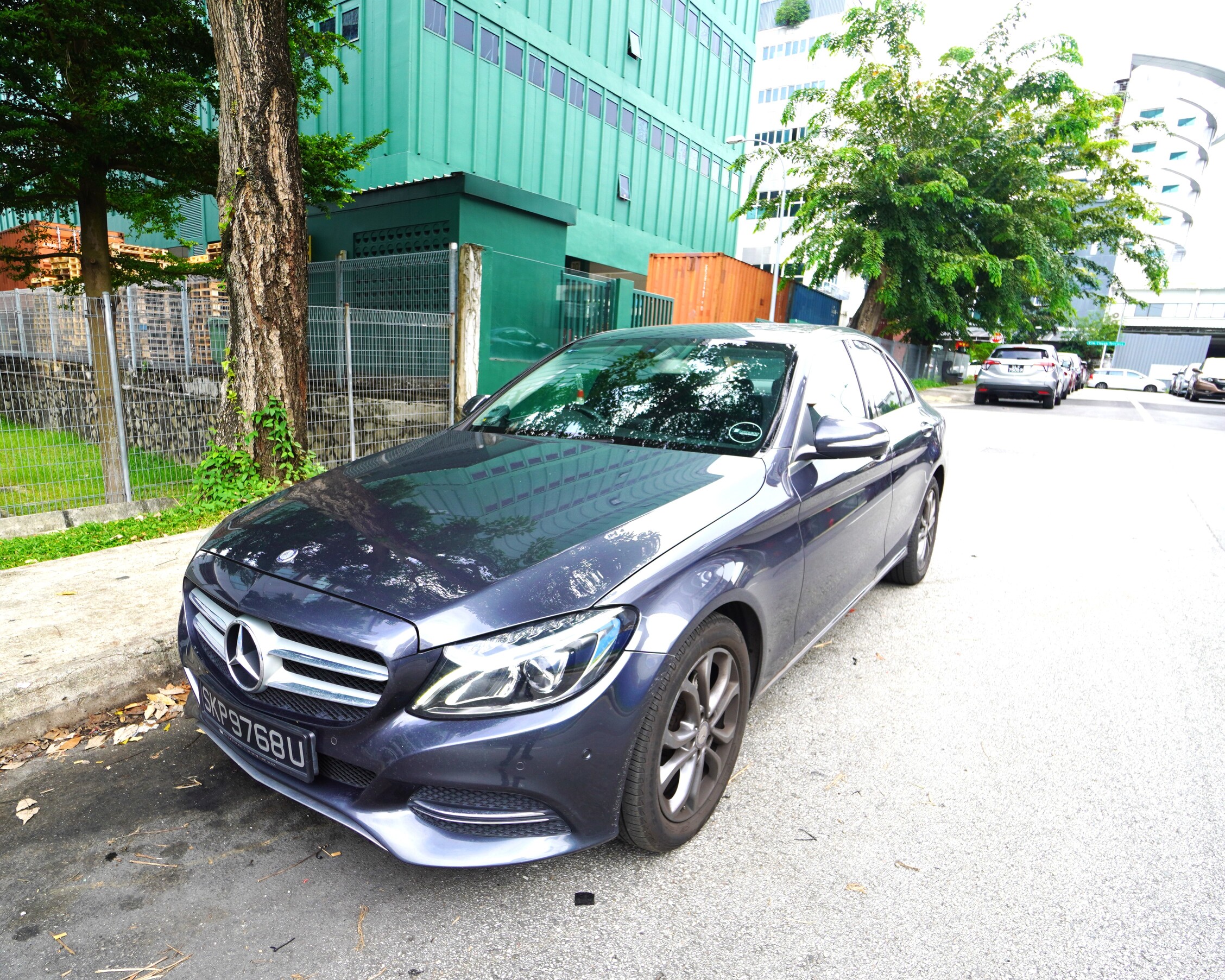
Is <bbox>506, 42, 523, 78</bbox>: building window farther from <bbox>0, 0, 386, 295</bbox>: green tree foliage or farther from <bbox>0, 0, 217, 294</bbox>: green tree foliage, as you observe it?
<bbox>0, 0, 217, 294</bbox>: green tree foliage

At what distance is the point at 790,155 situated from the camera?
1878 cm

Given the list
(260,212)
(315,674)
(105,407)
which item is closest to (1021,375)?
(260,212)

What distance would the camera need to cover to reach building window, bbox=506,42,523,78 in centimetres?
1806

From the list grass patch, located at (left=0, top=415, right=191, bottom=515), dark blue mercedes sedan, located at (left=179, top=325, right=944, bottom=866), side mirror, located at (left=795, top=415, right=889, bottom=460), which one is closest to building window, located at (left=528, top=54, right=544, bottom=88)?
grass patch, located at (left=0, top=415, right=191, bottom=515)

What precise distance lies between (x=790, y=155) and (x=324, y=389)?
51.5ft

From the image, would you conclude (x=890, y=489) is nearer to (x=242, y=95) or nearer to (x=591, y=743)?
(x=591, y=743)

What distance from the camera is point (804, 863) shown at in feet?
7.26

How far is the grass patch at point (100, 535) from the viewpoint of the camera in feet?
15.5

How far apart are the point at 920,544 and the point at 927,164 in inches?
647

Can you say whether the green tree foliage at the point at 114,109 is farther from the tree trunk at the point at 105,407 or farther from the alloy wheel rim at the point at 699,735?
the alloy wheel rim at the point at 699,735

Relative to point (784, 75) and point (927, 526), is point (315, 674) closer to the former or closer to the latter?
point (927, 526)

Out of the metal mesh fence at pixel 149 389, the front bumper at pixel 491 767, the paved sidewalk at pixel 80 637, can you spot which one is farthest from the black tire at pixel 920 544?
the metal mesh fence at pixel 149 389

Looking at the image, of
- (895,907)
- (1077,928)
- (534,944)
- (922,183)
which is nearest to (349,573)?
(534,944)

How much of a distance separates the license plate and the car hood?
0.38 metres
